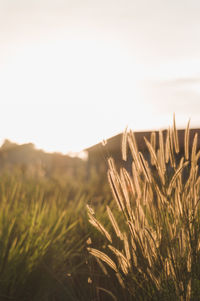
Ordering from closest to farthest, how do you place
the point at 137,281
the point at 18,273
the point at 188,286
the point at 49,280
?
the point at 188,286 → the point at 137,281 → the point at 18,273 → the point at 49,280

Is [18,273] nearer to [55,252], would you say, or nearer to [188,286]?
[55,252]

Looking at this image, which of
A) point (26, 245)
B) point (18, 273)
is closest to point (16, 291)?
point (18, 273)

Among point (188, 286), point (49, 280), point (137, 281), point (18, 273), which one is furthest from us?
point (49, 280)

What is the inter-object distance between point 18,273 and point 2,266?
12 cm

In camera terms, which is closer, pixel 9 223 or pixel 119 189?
pixel 119 189

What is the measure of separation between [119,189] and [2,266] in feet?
4.53

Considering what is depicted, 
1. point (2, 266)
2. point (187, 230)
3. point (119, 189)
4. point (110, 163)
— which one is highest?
point (110, 163)

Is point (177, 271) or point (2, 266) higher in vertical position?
point (177, 271)

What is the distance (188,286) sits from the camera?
1427 millimetres

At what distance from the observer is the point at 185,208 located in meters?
1.56

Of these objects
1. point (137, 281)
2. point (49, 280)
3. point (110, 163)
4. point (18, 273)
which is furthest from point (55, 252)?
point (110, 163)

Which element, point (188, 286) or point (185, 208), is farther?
point (185, 208)

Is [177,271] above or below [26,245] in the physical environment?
above

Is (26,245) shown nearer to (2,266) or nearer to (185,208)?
(2,266)
